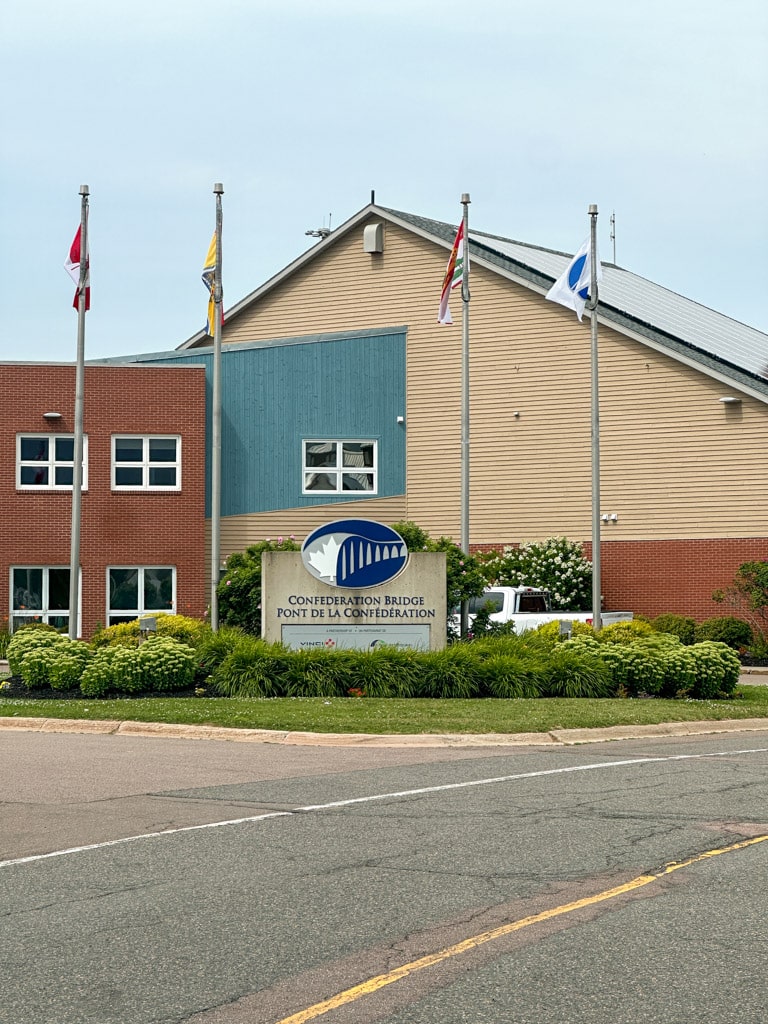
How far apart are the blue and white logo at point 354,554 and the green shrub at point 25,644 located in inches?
168

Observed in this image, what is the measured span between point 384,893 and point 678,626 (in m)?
24.6

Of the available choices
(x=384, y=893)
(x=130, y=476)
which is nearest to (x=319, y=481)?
(x=130, y=476)

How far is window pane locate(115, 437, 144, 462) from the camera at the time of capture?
33.5m

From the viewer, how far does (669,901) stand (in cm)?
752

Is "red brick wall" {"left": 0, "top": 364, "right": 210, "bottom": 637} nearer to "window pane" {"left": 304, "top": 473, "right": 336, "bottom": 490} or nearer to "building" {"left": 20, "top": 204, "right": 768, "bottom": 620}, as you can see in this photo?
"building" {"left": 20, "top": 204, "right": 768, "bottom": 620}

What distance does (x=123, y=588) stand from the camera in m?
33.1

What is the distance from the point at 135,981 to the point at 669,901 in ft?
10.0

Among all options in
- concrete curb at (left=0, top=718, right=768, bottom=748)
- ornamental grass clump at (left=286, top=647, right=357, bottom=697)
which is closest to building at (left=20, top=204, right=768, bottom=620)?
ornamental grass clump at (left=286, top=647, right=357, bottom=697)

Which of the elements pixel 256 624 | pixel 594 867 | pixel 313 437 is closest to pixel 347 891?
pixel 594 867

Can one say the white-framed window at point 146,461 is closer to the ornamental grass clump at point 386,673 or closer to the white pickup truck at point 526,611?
the white pickup truck at point 526,611

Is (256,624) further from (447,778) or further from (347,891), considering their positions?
(347,891)

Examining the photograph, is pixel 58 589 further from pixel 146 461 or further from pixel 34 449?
pixel 146 461

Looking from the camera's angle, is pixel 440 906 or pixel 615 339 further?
pixel 615 339

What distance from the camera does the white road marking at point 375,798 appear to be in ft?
30.2
